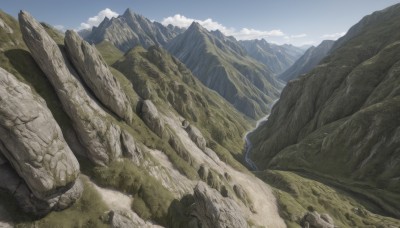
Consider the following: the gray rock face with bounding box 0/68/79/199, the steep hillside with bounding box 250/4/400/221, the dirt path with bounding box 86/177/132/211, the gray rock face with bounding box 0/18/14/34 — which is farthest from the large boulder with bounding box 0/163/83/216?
the steep hillside with bounding box 250/4/400/221

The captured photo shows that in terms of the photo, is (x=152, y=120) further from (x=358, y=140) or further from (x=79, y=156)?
(x=358, y=140)

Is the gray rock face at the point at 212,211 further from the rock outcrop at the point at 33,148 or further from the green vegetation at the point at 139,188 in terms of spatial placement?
the rock outcrop at the point at 33,148

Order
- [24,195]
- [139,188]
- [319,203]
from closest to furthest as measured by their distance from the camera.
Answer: [24,195] → [139,188] → [319,203]

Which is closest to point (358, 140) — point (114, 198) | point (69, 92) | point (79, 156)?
point (114, 198)

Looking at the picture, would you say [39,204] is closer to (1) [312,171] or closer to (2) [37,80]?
(2) [37,80]

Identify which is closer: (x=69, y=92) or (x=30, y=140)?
(x=30, y=140)

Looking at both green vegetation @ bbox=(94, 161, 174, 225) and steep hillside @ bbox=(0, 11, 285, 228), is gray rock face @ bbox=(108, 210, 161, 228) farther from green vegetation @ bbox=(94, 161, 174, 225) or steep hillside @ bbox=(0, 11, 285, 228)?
green vegetation @ bbox=(94, 161, 174, 225)
